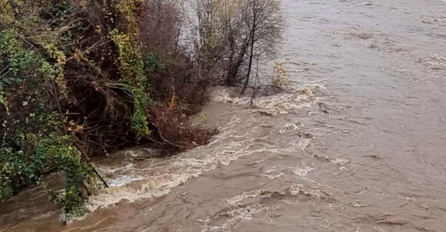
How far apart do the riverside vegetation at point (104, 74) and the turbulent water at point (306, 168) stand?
588 millimetres

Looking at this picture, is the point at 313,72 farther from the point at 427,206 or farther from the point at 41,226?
the point at 41,226

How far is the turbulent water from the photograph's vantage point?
9.52 meters

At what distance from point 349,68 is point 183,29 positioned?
599 cm

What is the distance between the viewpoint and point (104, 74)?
11492mm

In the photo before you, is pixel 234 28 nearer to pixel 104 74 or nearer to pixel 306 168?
pixel 104 74

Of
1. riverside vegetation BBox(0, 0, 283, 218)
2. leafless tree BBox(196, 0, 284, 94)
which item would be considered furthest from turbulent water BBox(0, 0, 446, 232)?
leafless tree BBox(196, 0, 284, 94)

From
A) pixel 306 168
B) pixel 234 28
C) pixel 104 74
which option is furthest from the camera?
pixel 234 28

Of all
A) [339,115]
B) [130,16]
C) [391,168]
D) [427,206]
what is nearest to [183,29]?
[130,16]

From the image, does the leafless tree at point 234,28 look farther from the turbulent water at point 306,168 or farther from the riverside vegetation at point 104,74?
the turbulent water at point 306,168

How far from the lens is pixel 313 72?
1753 centimetres

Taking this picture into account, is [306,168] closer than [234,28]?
Yes

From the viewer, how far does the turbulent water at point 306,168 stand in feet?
31.2

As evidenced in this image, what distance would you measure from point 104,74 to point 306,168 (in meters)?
4.83

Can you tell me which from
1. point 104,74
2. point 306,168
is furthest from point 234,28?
point 306,168
